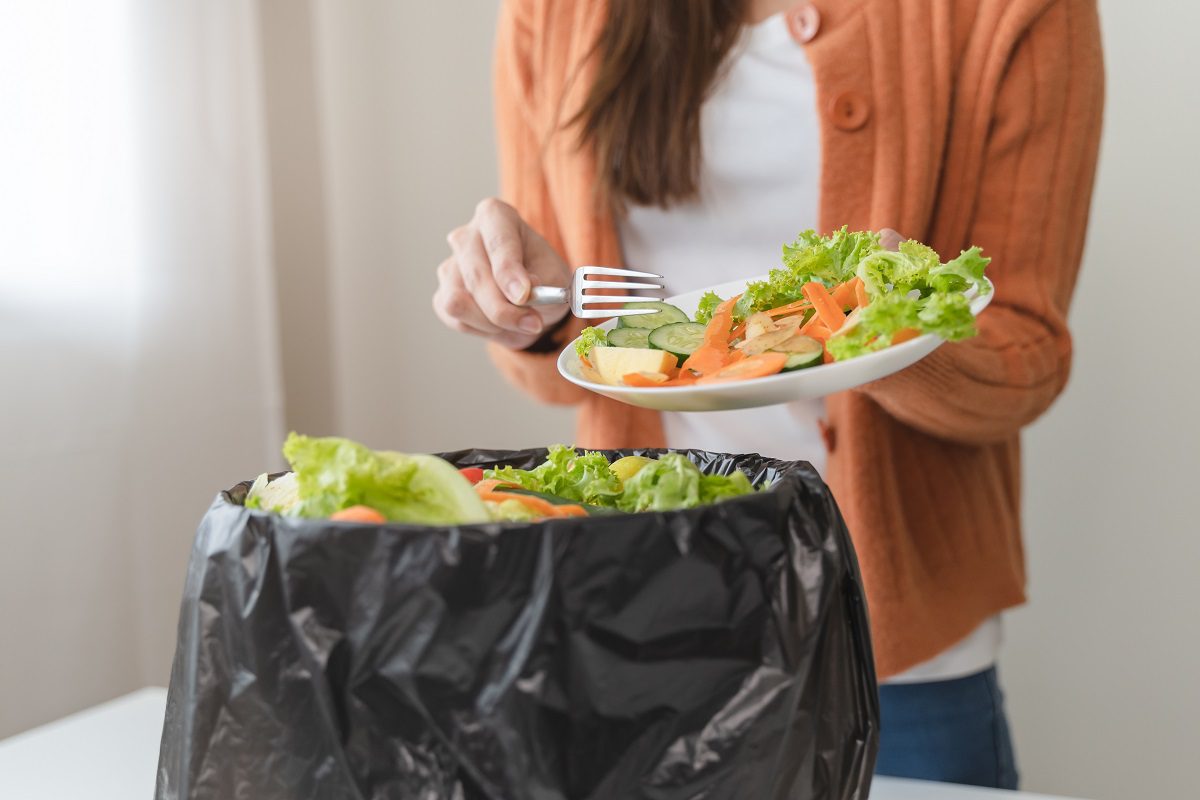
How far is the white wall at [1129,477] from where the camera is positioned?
1.73 metres

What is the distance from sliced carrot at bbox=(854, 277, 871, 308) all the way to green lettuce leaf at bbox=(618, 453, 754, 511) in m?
0.20

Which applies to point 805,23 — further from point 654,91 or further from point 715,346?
point 715,346

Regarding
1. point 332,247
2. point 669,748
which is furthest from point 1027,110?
Result: point 332,247

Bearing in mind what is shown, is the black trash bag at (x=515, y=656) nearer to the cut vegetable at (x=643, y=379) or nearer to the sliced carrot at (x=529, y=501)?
the sliced carrot at (x=529, y=501)

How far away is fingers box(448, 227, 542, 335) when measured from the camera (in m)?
0.93

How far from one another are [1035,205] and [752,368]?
25.8 inches

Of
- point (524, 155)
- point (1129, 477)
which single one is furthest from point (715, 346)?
point (1129, 477)

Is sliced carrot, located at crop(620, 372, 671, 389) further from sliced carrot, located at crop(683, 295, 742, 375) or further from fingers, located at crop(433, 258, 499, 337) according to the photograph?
fingers, located at crop(433, 258, 499, 337)

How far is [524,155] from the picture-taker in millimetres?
1485

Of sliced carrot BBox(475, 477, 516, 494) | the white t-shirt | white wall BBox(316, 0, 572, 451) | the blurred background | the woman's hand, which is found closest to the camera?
sliced carrot BBox(475, 477, 516, 494)

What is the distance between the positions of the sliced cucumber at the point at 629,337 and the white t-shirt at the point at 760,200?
1.52 feet

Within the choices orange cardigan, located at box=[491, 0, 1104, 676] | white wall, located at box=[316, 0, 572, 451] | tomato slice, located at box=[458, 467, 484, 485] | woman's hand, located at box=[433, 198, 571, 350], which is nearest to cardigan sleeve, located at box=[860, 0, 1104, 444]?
orange cardigan, located at box=[491, 0, 1104, 676]

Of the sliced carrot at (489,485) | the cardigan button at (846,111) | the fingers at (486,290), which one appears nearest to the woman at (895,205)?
the cardigan button at (846,111)

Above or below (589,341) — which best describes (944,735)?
below
